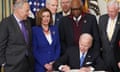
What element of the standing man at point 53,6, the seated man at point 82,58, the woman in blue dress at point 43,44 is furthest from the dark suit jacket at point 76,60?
the standing man at point 53,6

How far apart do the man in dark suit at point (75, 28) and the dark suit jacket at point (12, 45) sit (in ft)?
1.88

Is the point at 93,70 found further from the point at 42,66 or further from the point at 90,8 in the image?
the point at 90,8

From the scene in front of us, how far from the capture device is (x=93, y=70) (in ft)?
13.4

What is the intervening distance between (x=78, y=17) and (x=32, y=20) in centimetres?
62

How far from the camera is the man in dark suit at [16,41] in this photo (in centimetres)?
413

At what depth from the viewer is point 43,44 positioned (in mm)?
4398

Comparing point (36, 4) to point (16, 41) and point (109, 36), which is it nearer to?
point (109, 36)

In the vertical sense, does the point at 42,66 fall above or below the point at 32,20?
below

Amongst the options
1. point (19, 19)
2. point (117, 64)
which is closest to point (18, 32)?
point (19, 19)

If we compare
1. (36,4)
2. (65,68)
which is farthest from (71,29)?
(36,4)

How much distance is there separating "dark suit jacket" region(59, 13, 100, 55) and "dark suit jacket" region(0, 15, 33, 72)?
57 cm

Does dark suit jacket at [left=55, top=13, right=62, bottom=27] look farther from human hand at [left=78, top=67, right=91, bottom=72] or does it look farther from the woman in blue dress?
human hand at [left=78, top=67, right=91, bottom=72]

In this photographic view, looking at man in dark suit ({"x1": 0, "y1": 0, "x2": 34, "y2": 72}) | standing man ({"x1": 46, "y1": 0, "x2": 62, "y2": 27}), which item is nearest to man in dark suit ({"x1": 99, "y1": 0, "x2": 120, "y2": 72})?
standing man ({"x1": 46, "y1": 0, "x2": 62, "y2": 27})

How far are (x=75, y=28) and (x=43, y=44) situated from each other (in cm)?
50
